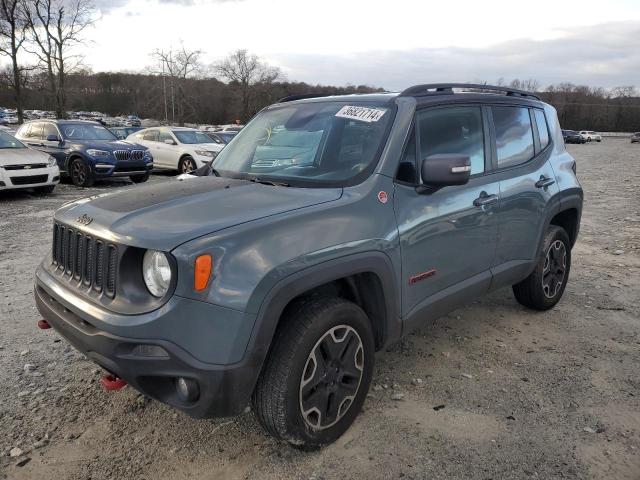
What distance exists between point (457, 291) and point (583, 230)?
6094 mm

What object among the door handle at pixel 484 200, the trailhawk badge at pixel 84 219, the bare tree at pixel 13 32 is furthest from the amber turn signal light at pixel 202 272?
the bare tree at pixel 13 32

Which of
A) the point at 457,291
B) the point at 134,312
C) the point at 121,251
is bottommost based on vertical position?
the point at 457,291

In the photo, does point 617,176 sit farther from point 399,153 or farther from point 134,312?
point 134,312

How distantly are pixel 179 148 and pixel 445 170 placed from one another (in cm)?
1353

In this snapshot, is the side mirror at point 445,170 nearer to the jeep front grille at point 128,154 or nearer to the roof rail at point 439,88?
the roof rail at point 439,88

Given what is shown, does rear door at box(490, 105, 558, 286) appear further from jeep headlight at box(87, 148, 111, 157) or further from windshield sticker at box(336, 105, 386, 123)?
jeep headlight at box(87, 148, 111, 157)

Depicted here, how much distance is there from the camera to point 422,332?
165 inches

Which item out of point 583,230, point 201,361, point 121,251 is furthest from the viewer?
point 583,230

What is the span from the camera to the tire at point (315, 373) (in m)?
2.42

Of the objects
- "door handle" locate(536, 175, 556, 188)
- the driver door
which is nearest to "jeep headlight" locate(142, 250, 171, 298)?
the driver door

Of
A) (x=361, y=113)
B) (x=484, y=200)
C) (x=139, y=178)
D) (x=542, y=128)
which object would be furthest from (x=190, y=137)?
(x=484, y=200)

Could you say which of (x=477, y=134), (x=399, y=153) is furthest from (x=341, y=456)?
(x=477, y=134)

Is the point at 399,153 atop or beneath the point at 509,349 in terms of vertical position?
atop

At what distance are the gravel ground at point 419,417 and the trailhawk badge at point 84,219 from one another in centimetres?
118
